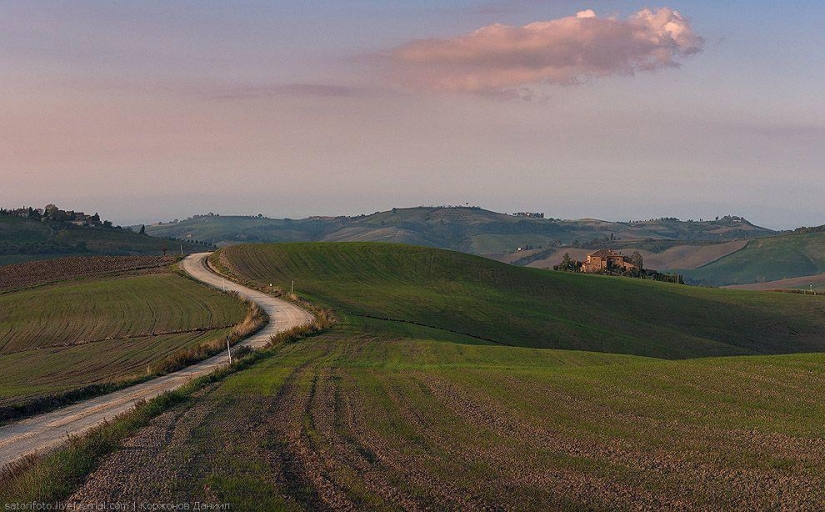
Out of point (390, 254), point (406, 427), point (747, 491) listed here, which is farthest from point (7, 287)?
point (747, 491)

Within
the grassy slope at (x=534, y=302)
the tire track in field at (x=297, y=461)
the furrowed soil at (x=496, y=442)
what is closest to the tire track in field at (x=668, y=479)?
the furrowed soil at (x=496, y=442)

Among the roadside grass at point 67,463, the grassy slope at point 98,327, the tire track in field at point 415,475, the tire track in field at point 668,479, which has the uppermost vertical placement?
the tire track in field at point 668,479

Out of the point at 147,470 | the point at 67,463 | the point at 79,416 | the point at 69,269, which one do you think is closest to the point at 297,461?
the point at 147,470

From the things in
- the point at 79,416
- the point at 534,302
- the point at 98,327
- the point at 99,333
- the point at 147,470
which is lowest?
the point at 99,333

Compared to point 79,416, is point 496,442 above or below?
above

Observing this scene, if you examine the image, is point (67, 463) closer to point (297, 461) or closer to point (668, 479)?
point (297, 461)

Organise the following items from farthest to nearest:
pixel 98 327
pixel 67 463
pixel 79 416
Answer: pixel 98 327, pixel 79 416, pixel 67 463

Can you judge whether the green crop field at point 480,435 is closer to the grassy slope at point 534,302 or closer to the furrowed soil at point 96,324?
the furrowed soil at point 96,324
